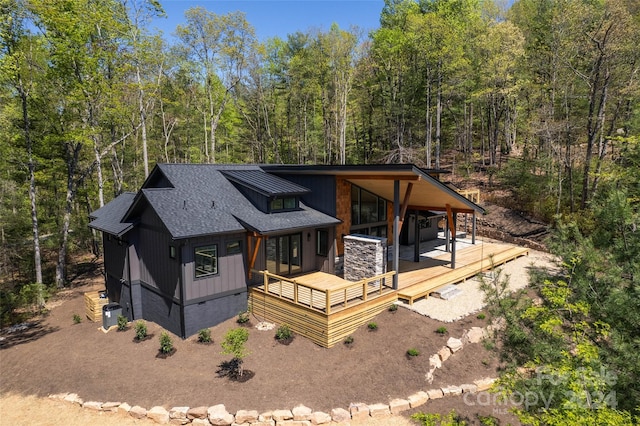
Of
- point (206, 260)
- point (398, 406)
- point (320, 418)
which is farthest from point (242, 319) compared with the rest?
point (398, 406)

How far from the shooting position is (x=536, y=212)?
21641 mm

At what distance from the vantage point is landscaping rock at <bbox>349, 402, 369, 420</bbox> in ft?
24.5

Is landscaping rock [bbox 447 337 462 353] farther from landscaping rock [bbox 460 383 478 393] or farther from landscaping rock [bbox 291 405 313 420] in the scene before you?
landscaping rock [bbox 291 405 313 420]

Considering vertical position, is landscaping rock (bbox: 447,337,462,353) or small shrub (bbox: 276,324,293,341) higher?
landscaping rock (bbox: 447,337,462,353)

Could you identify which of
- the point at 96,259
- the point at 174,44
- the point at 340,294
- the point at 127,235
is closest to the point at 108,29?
the point at 174,44

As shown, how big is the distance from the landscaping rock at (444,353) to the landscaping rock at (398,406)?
6.47ft

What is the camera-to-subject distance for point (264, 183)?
1380cm

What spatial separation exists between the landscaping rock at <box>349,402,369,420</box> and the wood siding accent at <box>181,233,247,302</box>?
19.4ft

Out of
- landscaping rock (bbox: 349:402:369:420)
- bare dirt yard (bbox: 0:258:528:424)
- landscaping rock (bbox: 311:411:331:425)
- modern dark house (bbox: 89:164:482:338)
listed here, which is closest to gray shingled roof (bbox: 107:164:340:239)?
modern dark house (bbox: 89:164:482:338)

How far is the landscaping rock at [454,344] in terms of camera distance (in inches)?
372

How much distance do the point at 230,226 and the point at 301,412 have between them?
20.4 feet

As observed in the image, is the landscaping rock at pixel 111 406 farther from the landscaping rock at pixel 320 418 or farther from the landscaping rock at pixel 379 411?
the landscaping rock at pixel 379 411

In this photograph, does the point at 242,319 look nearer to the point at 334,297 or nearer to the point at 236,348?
the point at 236,348

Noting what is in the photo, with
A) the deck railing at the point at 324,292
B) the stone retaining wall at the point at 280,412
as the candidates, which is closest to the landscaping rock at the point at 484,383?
the stone retaining wall at the point at 280,412
